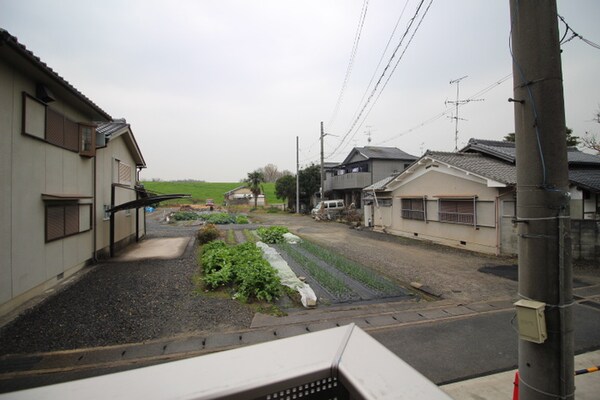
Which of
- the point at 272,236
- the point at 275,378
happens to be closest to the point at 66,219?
the point at 272,236

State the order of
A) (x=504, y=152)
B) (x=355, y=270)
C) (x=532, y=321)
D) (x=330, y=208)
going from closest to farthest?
(x=532, y=321), (x=355, y=270), (x=504, y=152), (x=330, y=208)

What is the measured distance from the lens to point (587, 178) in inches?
489

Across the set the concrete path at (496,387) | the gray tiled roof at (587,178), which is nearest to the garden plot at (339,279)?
the concrete path at (496,387)

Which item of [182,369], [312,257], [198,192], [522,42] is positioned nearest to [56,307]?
[182,369]

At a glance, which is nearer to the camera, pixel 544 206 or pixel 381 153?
pixel 544 206

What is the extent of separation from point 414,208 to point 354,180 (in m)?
12.5

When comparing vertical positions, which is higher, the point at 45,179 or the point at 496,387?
the point at 45,179

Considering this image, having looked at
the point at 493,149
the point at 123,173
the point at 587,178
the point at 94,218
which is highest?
the point at 493,149

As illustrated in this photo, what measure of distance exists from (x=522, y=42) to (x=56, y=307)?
8.72 meters

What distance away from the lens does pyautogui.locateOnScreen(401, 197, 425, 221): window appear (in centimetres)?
1580

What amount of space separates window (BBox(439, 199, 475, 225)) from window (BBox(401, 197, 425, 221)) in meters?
1.35

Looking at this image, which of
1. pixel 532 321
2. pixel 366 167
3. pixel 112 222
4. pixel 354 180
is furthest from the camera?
pixel 366 167

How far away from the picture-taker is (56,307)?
5.96m

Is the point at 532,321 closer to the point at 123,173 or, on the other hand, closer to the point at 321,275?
the point at 321,275
